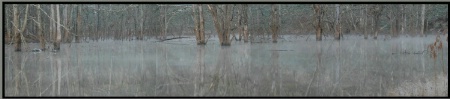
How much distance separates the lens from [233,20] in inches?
520

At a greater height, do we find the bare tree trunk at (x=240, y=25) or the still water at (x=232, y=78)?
the bare tree trunk at (x=240, y=25)

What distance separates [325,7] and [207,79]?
1064cm

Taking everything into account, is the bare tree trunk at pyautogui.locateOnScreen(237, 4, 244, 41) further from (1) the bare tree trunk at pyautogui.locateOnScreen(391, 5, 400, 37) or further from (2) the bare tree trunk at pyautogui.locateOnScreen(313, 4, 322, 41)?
(1) the bare tree trunk at pyautogui.locateOnScreen(391, 5, 400, 37)

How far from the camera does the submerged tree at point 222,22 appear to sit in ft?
36.7

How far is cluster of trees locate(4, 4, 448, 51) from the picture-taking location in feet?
40.1

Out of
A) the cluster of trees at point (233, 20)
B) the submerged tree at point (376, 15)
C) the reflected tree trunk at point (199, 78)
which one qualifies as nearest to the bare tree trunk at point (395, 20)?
the cluster of trees at point (233, 20)

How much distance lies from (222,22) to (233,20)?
5.40 feet

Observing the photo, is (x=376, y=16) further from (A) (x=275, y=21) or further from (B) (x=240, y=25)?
(B) (x=240, y=25)

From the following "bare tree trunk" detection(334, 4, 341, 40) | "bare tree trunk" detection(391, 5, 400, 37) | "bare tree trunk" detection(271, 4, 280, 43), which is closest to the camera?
"bare tree trunk" detection(334, 4, 341, 40)

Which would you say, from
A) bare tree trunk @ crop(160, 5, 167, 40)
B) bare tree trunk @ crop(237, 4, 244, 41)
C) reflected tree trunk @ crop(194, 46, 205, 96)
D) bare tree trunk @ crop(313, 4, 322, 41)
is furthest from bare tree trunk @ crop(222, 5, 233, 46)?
bare tree trunk @ crop(160, 5, 167, 40)

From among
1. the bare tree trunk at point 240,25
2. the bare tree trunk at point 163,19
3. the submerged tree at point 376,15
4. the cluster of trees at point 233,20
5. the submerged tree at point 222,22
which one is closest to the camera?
→ the submerged tree at point 222,22

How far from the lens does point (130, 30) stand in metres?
20.4

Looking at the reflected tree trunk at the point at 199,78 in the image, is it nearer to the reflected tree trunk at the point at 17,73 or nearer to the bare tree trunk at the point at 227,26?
the reflected tree trunk at the point at 17,73

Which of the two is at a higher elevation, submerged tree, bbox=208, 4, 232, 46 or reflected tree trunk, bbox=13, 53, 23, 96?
submerged tree, bbox=208, 4, 232, 46
